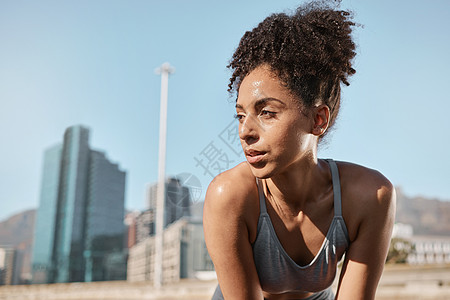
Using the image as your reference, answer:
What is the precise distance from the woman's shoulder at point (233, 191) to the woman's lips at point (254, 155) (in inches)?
7.8

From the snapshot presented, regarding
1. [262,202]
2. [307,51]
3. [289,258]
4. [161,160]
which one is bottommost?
[289,258]

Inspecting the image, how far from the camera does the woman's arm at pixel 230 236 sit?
1.72m

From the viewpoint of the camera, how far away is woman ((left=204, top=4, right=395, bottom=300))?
1.55 meters

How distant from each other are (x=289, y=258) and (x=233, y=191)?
42 cm

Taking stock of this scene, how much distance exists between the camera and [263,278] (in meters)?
1.88

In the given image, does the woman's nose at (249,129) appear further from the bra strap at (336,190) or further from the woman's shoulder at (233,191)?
the bra strap at (336,190)

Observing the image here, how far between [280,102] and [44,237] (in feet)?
369

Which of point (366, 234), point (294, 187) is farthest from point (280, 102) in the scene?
point (366, 234)

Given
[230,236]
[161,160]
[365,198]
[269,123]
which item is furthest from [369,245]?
[161,160]

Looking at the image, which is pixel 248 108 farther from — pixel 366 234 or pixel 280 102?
pixel 366 234

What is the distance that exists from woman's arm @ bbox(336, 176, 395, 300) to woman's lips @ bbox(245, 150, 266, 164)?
559mm

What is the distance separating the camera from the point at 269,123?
1.53 m

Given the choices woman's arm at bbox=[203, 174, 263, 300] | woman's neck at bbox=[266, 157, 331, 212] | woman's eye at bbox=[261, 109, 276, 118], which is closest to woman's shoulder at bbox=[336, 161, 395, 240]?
woman's neck at bbox=[266, 157, 331, 212]

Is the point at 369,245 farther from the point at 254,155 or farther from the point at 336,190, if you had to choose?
the point at 254,155
